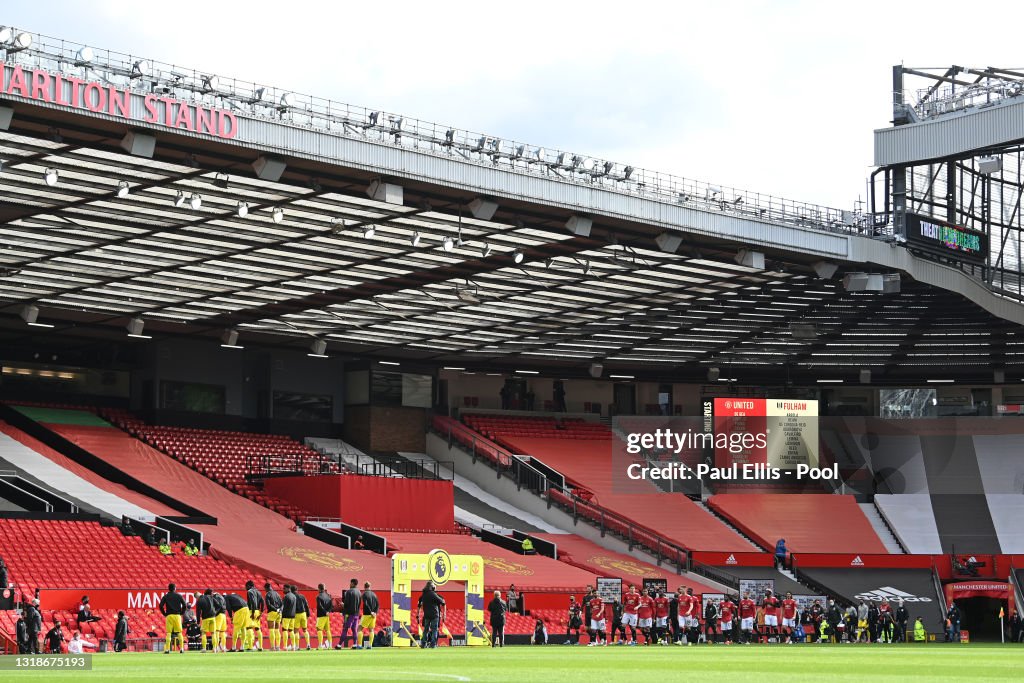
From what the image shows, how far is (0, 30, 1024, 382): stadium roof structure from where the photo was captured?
28984 mm

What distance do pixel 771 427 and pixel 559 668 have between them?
33337mm

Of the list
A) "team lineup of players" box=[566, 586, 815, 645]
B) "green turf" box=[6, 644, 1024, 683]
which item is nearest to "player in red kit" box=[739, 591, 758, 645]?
"team lineup of players" box=[566, 586, 815, 645]

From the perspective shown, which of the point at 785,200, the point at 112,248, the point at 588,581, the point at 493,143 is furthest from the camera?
the point at 588,581

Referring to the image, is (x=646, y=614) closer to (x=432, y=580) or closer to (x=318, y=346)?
(x=432, y=580)

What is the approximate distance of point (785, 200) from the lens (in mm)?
40312

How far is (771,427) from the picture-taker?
51531mm

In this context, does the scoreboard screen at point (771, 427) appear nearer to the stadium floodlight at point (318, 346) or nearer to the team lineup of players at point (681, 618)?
the team lineup of players at point (681, 618)

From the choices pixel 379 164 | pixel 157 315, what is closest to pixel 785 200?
pixel 379 164

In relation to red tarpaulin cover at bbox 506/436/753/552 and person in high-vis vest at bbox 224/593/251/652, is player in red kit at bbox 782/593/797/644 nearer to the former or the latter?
red tarpaulin cover at bbox 506/436/753/552

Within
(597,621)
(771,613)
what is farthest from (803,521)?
(597,621)

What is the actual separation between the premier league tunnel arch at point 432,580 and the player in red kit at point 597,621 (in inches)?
144

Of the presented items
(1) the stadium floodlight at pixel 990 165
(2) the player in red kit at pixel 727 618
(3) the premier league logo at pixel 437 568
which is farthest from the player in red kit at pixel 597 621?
(1) the stadium floodlight at pixel 990 165

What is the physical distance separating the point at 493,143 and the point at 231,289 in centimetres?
1215

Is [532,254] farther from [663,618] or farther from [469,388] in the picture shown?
[469,388]
